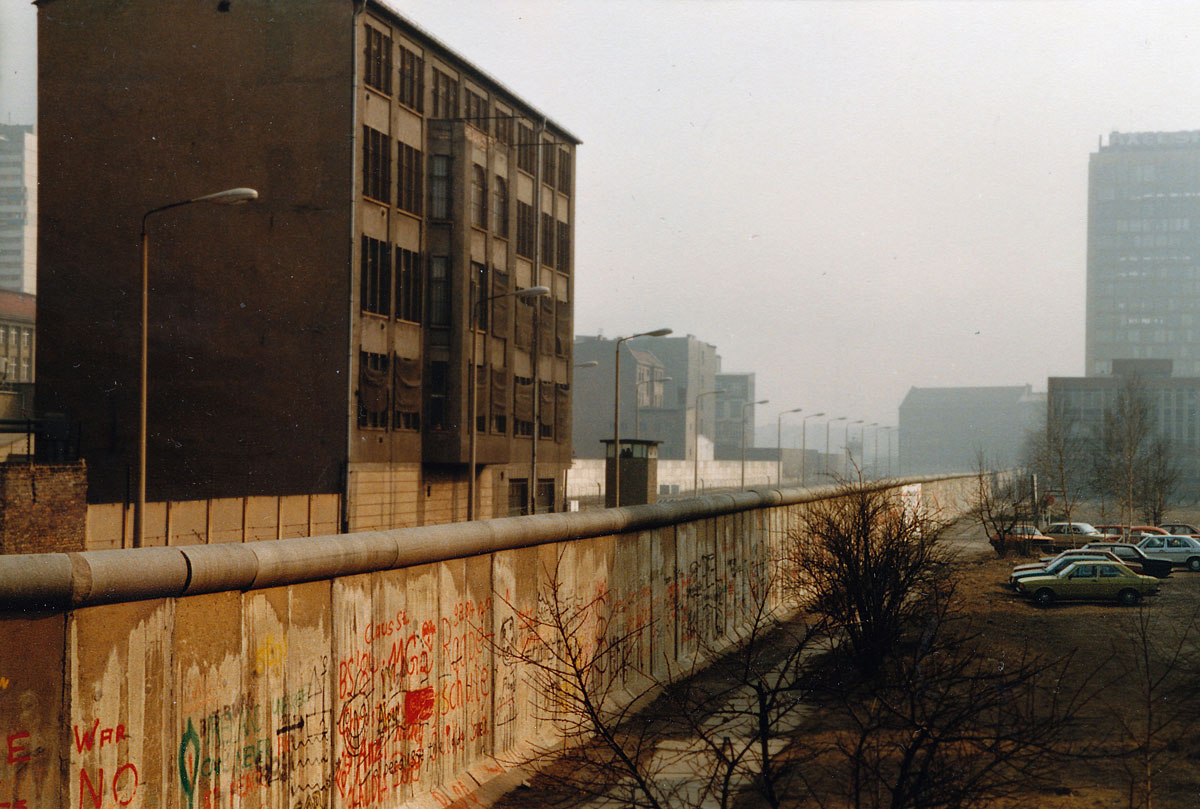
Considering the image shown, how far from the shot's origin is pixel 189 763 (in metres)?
7.68

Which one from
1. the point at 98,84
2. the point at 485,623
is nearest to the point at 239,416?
the point at 98,84

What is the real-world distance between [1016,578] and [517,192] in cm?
2957

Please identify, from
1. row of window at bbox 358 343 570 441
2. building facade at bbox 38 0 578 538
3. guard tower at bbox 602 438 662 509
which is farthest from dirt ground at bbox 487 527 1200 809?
building facade at bbox 38 0 578 538

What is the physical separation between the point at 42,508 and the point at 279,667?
18.6m

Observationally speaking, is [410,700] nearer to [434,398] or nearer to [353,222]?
[353,222]

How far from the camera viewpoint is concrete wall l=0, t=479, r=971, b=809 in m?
6.70

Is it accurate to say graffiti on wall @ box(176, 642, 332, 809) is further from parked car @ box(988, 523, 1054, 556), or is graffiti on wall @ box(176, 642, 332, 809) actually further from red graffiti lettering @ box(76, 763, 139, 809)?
parked car @ box(988, 523, 1054, 556)

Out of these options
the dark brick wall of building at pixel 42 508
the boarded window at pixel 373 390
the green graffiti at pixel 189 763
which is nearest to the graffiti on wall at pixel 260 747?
the green graffiti at pixel 189 763

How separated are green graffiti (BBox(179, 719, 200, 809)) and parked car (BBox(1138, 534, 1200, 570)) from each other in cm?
4165

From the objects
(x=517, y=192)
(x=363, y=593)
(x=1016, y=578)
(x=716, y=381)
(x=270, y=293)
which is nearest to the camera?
(x=363, y=593)

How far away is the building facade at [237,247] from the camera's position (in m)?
39.2

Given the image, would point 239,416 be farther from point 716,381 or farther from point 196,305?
point 716,381

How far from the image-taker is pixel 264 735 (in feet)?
27.6

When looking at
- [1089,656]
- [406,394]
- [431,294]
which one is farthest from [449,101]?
[1089,656]
